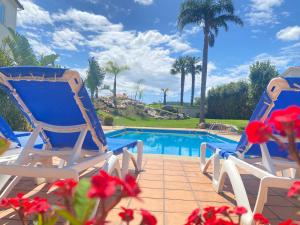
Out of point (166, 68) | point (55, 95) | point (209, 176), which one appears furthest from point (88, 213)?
point (166, 68)

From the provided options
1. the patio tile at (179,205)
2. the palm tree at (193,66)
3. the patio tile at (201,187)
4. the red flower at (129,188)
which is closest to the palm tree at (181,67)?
the palm tree at (193,66)

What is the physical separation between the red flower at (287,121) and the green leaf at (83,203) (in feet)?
1.50

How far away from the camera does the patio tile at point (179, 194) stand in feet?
11.6

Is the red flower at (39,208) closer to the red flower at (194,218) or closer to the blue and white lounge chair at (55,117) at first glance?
the red flower at (194,218)

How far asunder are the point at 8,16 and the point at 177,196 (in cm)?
1933

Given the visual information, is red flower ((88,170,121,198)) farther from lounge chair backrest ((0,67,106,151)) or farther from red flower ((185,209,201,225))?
lounge chair backrest ((0,67,106,151))

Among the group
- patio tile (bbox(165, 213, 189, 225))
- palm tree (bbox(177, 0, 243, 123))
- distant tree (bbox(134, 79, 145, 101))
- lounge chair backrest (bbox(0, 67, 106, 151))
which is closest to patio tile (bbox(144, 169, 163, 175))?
lounge chair backrest (bbox(0, 67, 106, 151))

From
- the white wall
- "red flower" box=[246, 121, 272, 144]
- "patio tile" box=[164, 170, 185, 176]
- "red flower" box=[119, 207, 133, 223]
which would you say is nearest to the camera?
"red flower" box=[246, 121, 272, 144]

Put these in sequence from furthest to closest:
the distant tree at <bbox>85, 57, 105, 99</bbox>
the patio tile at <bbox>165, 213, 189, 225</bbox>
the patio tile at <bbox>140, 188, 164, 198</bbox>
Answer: the distant tree at <bbox>85, 57, 105, 99</bbox>, the patio tile at <bbox>140, 188, 164, 198</bbox>, the patio tile at <bbox>165, 213, 189, 225</bbox>

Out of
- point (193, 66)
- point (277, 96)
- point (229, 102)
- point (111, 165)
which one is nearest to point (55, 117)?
point (111, 165)

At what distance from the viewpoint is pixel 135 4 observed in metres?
23.7

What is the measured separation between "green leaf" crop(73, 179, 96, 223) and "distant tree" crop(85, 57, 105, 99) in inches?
1391

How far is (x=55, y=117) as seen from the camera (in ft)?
10.4

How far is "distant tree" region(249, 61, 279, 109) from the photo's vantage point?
26000mm
